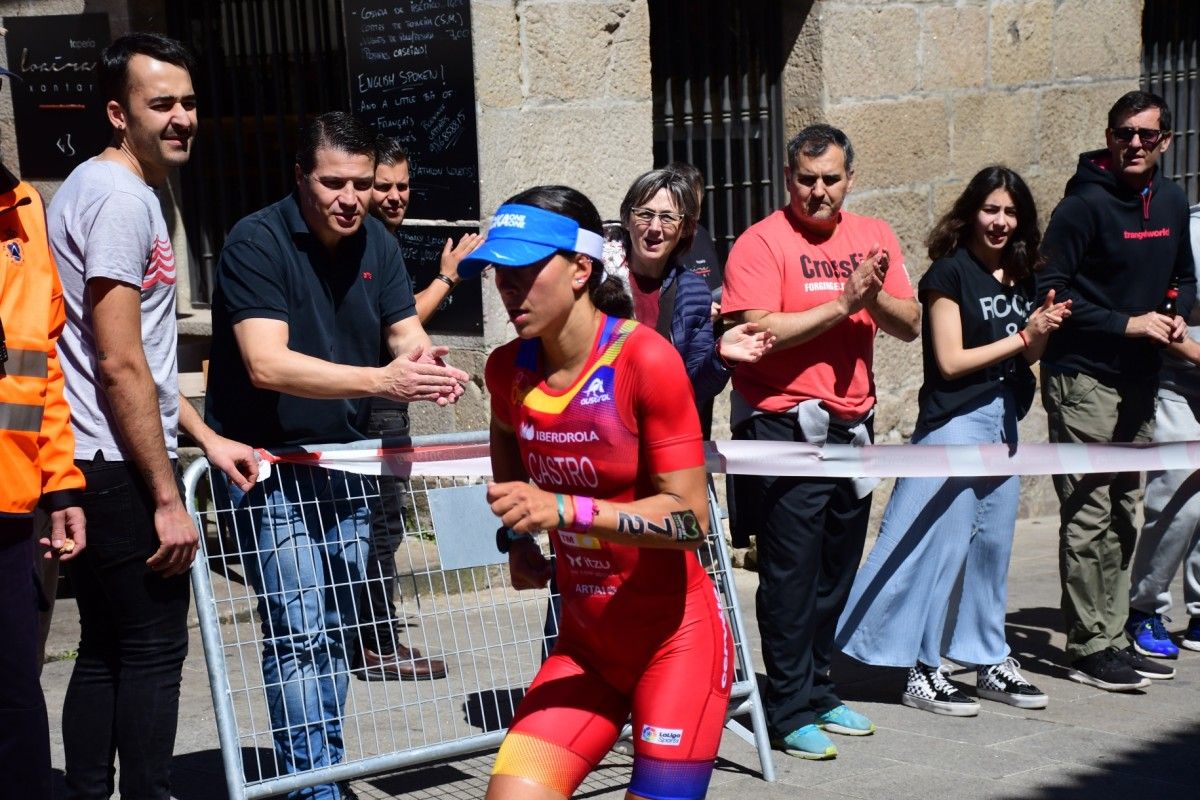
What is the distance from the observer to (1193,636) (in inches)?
261

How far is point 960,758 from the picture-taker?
5.25 metres

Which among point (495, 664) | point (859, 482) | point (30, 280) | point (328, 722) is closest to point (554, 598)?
point (495, 664)

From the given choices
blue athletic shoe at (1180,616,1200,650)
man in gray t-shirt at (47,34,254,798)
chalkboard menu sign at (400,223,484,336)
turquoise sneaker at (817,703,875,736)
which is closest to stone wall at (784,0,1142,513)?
chalkboard menu sign at (400,223,484,336)

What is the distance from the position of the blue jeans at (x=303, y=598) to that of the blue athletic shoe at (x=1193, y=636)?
380 cm

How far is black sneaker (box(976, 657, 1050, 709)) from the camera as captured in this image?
5812mm

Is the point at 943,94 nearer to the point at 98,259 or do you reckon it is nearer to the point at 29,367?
the point at 98,259

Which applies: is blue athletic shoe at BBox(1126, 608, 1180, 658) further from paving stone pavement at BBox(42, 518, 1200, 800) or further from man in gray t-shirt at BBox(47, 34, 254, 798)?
man in gray t-shirt at BBox(47, 34, 254, 798)

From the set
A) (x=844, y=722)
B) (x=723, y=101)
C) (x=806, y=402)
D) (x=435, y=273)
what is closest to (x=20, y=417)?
(x=806, y=402)

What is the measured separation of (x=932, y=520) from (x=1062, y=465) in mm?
547

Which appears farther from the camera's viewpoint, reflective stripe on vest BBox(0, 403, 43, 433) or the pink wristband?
reflective stripe on vest BBox(0, 403, 43, 433)

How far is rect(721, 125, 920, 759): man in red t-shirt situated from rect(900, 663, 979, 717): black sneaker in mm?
381

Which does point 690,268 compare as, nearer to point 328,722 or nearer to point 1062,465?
point 1062,465

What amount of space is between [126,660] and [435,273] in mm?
3530

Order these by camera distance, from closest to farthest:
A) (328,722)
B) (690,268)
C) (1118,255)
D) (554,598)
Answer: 1. (328,722)
2. (554,598)
3. (690,268)
4. (1118,255)
